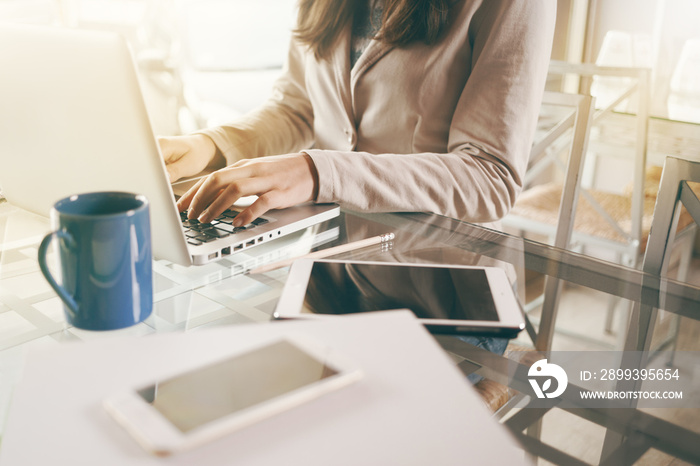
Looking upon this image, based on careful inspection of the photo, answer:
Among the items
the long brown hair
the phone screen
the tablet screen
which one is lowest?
the tablet screen

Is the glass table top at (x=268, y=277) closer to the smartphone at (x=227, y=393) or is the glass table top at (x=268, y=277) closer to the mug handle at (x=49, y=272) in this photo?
the mug handle at (x=49, y=272)

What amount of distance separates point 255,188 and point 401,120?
348 mm

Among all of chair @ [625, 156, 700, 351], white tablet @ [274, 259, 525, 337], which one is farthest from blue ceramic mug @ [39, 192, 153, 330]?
chair @ [625, 156, 700, 351]

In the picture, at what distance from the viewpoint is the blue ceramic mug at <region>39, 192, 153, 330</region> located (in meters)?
0.42

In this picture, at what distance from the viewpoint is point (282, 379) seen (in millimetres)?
326

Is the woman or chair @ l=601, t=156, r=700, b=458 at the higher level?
the woman

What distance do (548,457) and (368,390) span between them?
0.41ft

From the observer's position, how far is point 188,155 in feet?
2.73

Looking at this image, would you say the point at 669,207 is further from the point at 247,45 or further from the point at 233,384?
the point at 247,45

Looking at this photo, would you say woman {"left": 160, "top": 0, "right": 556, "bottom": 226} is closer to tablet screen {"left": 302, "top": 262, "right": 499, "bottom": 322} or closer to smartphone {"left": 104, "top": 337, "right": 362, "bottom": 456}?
tablet screen {"left": 302, "top": 262, "right": 499, "bottom": 322}

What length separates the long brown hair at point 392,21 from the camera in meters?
0.86

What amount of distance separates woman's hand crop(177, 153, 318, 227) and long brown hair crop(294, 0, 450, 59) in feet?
0.96

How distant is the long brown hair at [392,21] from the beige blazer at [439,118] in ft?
0.06

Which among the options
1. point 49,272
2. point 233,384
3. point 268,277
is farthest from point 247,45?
point 233,384
